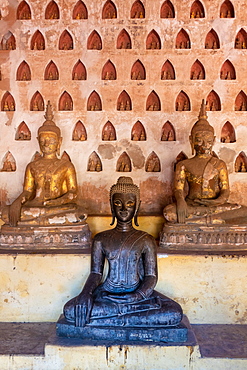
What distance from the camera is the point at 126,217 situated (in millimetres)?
4371

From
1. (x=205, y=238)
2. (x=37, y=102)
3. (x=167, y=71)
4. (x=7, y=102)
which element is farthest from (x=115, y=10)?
(x=205, y=238)

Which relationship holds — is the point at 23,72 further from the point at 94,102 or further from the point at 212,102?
the point at 212,102

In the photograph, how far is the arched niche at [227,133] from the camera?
21.8 feet

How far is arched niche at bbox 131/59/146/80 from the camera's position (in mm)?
Result: 6730

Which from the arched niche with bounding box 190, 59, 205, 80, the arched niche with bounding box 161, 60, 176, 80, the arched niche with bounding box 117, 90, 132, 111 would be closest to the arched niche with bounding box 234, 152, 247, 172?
the arched niche with bounding box 190, 59, 205, 80

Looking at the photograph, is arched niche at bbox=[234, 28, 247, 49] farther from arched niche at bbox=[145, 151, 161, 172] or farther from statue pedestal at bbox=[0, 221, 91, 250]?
statue pedestal at bbox=[0, 221, 91, 250]

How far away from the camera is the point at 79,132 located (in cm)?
677

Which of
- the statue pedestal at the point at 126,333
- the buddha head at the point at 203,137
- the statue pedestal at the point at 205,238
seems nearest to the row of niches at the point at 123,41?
Result: the buddha head at the point at 203,137

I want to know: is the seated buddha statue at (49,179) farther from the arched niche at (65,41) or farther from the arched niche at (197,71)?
the arched niche at (197,71)

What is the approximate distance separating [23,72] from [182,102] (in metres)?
Answer: 2.61

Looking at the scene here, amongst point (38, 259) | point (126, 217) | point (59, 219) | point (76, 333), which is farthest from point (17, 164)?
point (76, 333)

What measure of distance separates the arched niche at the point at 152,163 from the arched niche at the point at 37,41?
2457mm

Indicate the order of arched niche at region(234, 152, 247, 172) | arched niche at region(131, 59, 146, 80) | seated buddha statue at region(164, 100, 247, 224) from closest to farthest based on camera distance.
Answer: seated buddha statue at region(164, 100, 247, 224) < arched niche at region(234, 152, 247, 172) < arched niche at region(131, 59, 146, 80)

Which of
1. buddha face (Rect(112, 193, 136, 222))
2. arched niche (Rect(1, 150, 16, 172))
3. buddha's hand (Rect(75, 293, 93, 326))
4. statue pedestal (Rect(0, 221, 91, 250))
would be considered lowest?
buddha's hand (Rect(75, 293, 93, 326))
